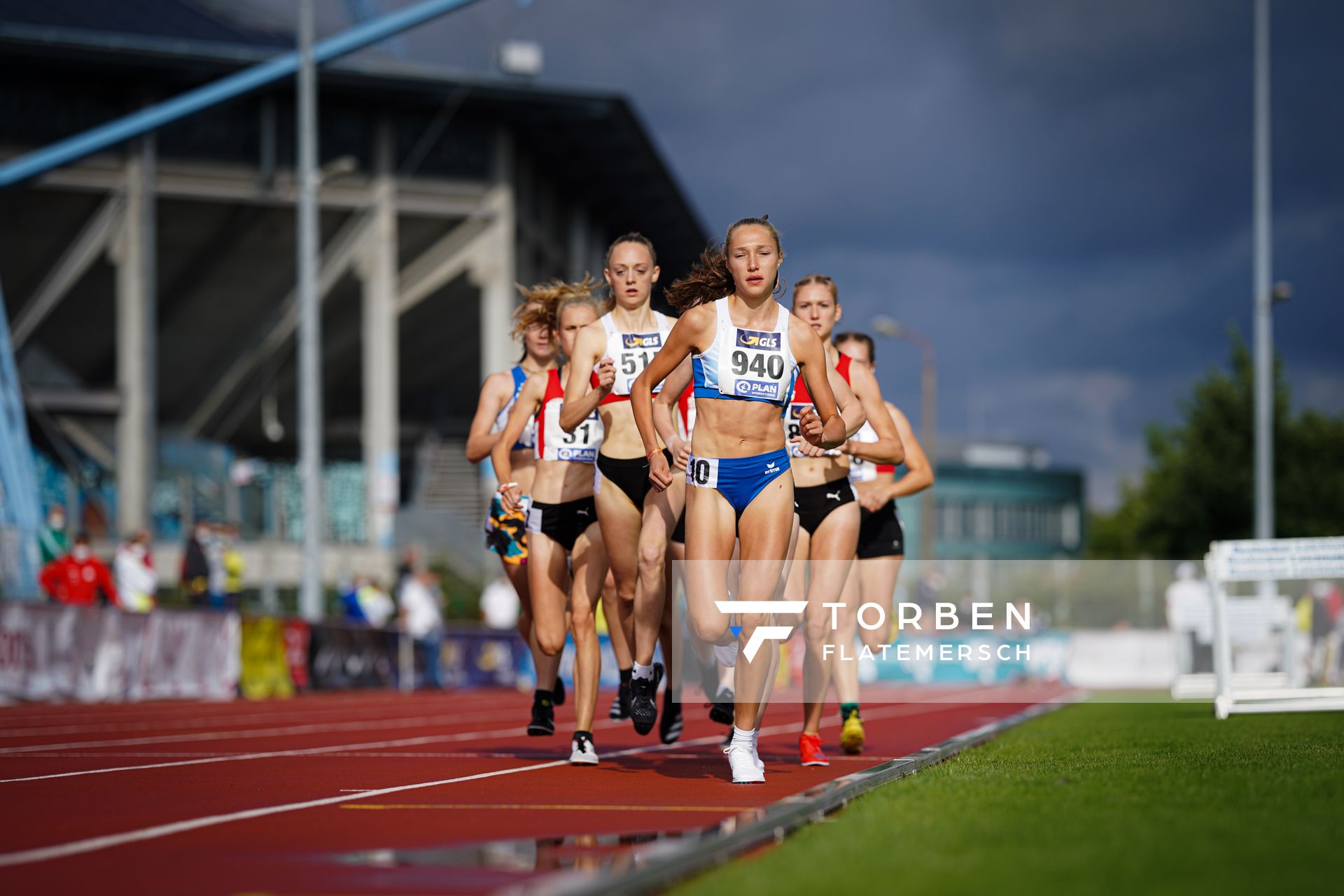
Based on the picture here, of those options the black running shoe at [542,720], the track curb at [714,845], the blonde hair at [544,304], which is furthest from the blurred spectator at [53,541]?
the track curb at [714,845]

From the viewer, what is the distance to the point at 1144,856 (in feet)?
16.2

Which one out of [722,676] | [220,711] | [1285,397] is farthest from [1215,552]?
[1285,397]

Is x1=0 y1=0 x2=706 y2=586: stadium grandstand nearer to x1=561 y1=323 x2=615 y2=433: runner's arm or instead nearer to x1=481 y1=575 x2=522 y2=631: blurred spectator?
x1=481 y1=575 x2=522 y2=631: blurred spectator

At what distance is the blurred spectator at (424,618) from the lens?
28375mm

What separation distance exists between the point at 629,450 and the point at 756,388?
136 cm

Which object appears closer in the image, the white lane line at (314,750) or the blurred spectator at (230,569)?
the white lane line at (314,750)

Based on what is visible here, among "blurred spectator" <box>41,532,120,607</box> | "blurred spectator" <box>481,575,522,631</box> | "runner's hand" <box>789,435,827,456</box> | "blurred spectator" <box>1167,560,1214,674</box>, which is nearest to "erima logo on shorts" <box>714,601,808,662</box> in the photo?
"runner's hand" <box>789,435,827,456</box>

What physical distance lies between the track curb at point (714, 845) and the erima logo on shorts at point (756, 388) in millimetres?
1835

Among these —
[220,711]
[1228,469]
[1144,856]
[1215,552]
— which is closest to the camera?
[1144,856]

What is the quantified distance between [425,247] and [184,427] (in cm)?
1205

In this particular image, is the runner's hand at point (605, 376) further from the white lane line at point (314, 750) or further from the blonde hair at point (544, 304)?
the white lane line at point (314, 750)

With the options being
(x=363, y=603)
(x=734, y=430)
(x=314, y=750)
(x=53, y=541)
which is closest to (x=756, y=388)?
(x=734, y=430)

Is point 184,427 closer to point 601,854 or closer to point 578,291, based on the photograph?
point 578,291

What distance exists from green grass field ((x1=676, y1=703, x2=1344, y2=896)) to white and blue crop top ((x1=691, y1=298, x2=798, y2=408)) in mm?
1971
